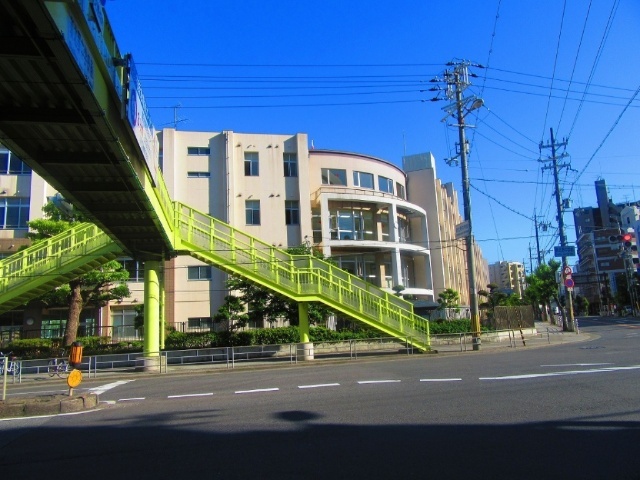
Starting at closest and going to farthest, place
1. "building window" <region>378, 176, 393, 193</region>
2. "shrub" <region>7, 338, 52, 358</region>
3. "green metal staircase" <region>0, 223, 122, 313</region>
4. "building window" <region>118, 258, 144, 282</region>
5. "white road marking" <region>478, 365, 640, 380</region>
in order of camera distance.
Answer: "white road marking" <region>478, 365, 640, 380</region>
"green metal staircase" <region>0, 223, 122, 313</region>
"shrub" <region>7, 338, 52, 358</region>
"building window" <region>118, 258, 144, 282</region>
"building window" <region>378, 176, 393, 193</region>

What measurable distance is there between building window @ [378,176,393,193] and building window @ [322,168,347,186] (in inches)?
148

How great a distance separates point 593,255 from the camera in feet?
367

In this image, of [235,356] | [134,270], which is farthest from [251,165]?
[235,356]

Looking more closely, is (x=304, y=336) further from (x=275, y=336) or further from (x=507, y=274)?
(x=507, y=274)

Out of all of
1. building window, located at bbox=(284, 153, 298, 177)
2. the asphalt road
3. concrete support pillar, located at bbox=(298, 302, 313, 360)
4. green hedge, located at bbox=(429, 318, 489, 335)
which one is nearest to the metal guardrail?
concrete support pillar, located at bbox=(298, 302, 313, 360)

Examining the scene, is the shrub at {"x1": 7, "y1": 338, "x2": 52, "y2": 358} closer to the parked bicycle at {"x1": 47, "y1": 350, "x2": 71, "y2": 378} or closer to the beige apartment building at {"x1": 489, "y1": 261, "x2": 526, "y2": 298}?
the parked bicycle at {"x1": 47, "y1": 350, "x2": 71, "y2": 378}

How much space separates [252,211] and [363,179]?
33.0ft

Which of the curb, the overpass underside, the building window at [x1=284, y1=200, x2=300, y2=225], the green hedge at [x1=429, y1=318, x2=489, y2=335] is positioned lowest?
the curb

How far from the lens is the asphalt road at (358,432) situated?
18.7ft

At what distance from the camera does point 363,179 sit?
41406 mm

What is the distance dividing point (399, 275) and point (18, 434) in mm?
32958

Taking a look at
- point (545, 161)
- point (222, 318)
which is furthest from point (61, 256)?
point (545, 161)

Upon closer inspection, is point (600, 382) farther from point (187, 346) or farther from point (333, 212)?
point (333, 212)

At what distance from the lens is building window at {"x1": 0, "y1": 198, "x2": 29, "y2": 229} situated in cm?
3388
